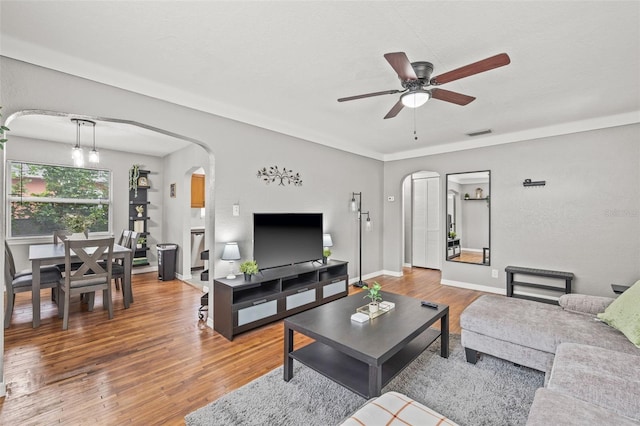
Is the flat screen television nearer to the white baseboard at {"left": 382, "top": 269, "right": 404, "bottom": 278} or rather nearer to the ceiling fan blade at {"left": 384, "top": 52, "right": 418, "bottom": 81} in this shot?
the ceiling fan blade at {"left": 384, "top": 52, "right": 418, "bottom": 81}

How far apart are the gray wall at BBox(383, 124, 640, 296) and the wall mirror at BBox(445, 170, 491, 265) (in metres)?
0.15

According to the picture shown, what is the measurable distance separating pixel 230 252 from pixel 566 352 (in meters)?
3.06

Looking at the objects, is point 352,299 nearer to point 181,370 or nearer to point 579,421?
point 181,370

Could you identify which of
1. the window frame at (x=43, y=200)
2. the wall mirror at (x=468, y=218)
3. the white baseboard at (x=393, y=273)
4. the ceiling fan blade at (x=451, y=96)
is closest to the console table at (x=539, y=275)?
the wall mirror at (x=468, y=218)

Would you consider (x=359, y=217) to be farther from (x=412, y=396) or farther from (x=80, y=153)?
(x=80, y=153)

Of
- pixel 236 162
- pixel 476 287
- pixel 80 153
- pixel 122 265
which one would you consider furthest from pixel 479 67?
pixel 122 265

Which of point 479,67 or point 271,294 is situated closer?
point 479,67

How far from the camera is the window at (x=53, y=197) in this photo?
4.93 m

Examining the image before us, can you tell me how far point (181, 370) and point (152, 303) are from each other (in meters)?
2.16

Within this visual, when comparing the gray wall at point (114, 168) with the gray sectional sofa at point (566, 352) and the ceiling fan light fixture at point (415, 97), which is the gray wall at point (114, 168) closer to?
the ceiling fan light fixture at point (415, 97)

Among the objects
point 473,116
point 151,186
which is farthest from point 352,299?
point 151,186

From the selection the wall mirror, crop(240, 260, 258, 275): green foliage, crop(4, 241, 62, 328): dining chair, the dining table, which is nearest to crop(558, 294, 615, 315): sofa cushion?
the wall mirror

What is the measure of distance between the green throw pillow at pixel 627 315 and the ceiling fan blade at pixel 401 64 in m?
2.30

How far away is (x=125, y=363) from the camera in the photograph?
2553 mm
